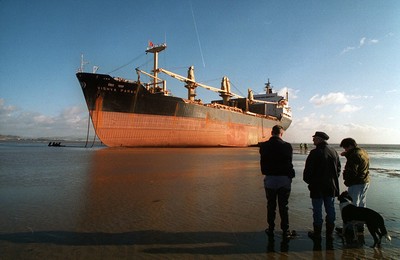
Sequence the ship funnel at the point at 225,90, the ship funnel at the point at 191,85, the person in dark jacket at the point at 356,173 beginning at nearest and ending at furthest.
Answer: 1. the person in dark jacket at the point at 356,173
2. the ship funnel at the point at 191,85
3. the ship funnel at the point at 225,90

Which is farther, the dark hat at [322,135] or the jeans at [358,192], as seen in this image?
the jeans at [358,192]

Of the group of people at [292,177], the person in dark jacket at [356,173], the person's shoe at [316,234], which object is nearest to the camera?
the person's shoe at [316,234]

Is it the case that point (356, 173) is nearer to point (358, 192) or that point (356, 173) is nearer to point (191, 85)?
point (358, 192)

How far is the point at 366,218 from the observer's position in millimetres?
3971

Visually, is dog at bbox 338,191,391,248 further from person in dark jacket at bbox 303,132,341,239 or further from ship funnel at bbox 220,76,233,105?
ship funnel at bbox 220,76,233,105

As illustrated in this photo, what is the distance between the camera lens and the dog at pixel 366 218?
12.5 feet

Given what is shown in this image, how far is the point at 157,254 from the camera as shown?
3.39 metres

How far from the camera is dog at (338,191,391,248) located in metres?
3.82

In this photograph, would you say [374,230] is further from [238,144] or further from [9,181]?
[238,144]

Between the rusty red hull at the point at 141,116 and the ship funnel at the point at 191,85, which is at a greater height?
the ship funnel at the point at 191,85

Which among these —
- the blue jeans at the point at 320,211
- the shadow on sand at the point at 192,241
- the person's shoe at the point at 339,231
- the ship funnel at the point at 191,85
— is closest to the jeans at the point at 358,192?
the person's shoe at the point at 339,231

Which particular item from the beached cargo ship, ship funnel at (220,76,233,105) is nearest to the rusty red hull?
the beached cargo ship

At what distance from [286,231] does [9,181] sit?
9.29 metres

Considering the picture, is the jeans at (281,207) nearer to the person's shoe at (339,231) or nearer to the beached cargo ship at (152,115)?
the person's shoe at (339,231)
